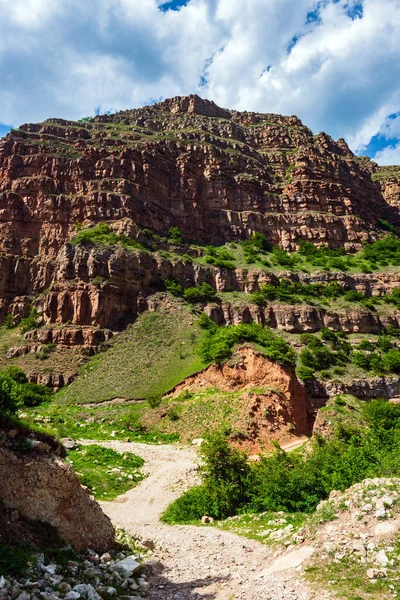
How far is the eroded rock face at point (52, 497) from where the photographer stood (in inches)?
317

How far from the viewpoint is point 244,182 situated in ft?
323

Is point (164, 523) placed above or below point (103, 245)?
below

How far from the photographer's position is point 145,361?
4788 centimetres

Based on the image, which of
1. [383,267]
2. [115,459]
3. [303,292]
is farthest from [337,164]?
[115,459]

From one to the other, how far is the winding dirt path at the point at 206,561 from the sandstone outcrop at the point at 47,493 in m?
1.96

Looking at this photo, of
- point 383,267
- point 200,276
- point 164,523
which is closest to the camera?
point 164,523

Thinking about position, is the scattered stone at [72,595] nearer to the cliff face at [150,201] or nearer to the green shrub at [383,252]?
the cliff face at [150,201]

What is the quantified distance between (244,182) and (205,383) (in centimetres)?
7226

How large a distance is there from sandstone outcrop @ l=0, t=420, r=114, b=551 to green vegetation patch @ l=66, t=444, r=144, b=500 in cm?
888

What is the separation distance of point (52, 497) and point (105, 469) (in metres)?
13.3

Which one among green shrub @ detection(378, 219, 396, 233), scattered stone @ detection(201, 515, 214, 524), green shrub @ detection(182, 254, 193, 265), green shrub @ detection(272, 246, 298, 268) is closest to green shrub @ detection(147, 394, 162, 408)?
scattered stone @ detection(201, 515, 214, 524)

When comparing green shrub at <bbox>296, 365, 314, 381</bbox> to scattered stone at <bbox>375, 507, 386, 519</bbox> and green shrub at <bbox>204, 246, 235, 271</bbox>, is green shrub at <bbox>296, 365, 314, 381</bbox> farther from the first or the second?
scattered stone at <bbox>375, 507, 386, 519</bbox>

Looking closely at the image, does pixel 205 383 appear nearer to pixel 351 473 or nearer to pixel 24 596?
pixel 351 473

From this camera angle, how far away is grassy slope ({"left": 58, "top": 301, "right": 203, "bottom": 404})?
1679 inches
